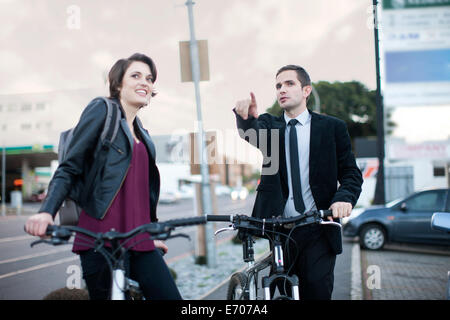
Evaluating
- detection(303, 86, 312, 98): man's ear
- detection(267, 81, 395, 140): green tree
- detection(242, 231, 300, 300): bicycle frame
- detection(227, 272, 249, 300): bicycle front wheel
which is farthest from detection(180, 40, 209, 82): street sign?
detection(267, 81, 395, 140): green tree

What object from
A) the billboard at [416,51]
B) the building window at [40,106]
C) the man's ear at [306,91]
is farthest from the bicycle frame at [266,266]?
the billboard at [416,51]

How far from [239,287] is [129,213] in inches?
41.5

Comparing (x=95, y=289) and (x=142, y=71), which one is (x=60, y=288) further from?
(x=142, y=71)

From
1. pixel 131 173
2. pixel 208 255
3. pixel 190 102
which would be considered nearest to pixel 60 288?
pixel 131 173

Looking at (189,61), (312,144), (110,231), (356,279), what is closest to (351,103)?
(356,279)

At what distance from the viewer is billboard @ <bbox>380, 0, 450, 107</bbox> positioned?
770 centimetres

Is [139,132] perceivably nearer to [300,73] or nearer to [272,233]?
[272,233]

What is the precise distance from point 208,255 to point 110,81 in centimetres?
700

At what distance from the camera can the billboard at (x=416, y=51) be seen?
7.70m

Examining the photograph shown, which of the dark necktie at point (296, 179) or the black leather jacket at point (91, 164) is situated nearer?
the black leather jacket at point (91, 164)

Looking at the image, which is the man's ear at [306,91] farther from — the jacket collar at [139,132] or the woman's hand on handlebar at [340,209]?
the jacket collar at [139,132]

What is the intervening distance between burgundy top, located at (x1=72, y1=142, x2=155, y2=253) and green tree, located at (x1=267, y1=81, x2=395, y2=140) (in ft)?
43.9

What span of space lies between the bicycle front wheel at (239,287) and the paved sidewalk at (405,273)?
123 inches

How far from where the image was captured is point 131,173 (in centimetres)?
219
